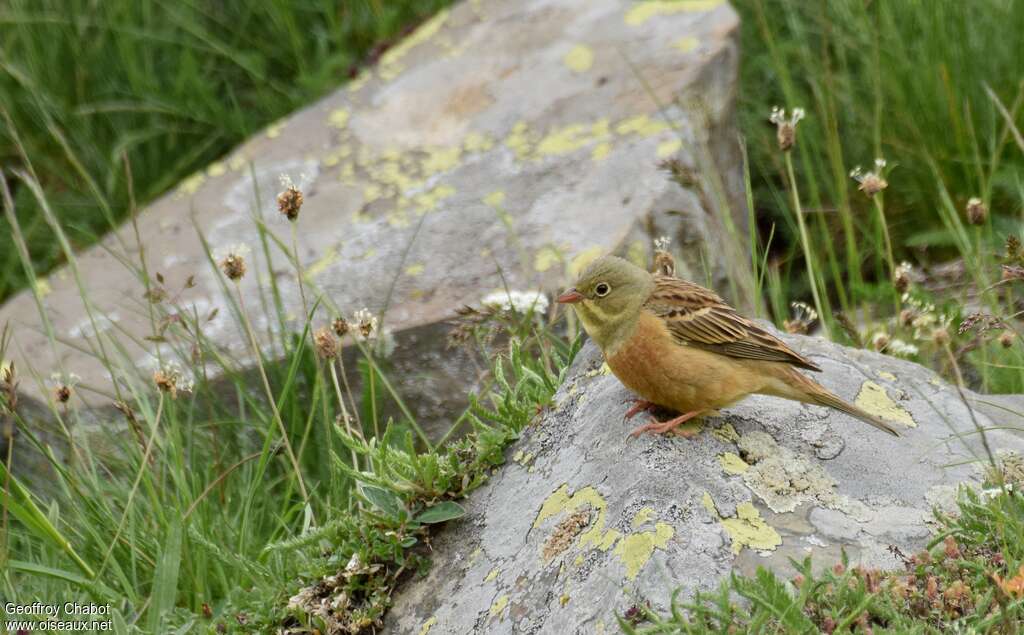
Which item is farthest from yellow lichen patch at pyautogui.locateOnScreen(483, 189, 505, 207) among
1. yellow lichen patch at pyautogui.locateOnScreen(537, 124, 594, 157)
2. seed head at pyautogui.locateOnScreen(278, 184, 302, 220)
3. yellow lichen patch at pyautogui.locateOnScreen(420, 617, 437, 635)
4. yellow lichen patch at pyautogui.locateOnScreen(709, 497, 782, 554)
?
yellow lichen patch at pyautogui.locateOnScreen(709, 497, 782, 554)

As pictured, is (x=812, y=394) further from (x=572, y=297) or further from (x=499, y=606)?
(x=499, y=606)

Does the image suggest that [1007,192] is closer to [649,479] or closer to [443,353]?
[443,353]

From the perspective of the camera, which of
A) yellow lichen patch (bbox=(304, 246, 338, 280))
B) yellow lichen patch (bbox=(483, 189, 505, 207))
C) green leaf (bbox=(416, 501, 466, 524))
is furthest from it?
yellow lichen patch (bbox=(483, 189, 505, 207))

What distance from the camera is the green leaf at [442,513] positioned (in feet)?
12.4

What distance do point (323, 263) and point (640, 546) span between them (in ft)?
11.5

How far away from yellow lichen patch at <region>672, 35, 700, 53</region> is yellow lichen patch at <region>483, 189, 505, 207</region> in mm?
1436

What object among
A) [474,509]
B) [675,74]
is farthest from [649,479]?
[675,74]

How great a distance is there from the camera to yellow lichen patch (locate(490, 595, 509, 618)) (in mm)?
3420

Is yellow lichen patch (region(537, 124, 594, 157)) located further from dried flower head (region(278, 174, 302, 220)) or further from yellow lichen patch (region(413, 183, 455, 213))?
dried flower head (region(278, 174, 302, 220))

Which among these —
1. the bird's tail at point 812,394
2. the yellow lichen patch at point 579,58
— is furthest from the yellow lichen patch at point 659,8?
the bird's tail at point 812,394

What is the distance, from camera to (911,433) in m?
3.91

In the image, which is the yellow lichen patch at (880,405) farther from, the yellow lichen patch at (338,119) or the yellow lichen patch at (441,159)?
the yellow lichen patch at (338,119)

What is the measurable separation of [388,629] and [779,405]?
148 centimetres

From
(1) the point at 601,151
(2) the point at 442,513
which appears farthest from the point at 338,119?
(2) the point at 442,513
